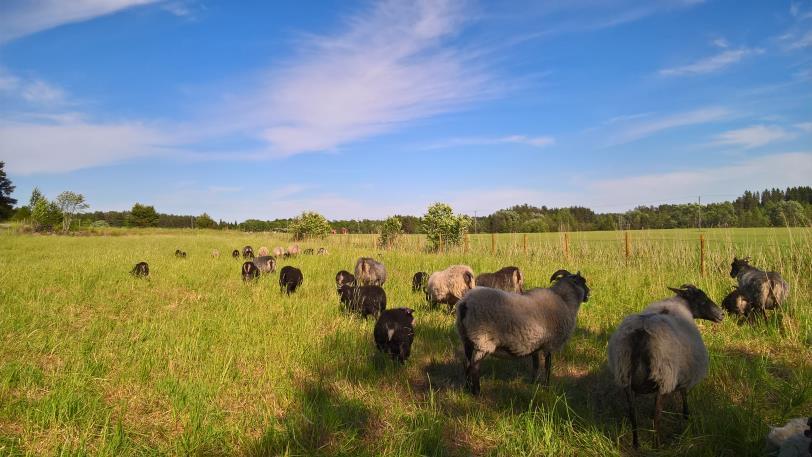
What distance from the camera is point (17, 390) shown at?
428 cm

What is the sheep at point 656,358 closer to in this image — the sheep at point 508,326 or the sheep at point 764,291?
the sheep at point 508,326

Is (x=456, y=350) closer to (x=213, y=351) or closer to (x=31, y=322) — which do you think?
(x=213, y=351)

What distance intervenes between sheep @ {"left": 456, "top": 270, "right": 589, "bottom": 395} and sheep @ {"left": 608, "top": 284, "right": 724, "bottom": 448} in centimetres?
94

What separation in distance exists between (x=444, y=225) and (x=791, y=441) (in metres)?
21.5

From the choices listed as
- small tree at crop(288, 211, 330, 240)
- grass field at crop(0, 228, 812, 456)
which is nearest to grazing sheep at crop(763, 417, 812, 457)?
grass field at crop(0, 228, 812, 456)

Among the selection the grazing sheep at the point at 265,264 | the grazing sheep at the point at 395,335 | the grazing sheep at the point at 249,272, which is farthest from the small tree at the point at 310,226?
the grazing sheep at the point at 395,335

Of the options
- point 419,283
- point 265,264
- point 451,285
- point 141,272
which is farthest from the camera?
point 265,264

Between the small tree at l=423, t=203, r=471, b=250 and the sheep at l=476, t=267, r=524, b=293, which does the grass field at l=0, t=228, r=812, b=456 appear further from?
the small tree at l=423, t=203, r=471, b=250

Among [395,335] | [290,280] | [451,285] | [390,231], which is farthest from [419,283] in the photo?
[390,231]

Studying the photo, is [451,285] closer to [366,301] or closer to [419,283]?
[366,301]

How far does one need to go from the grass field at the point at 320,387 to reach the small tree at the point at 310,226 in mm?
25417

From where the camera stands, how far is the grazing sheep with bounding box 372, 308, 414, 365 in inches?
216

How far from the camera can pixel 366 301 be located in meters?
7.77

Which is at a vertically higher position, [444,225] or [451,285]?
[444,225]
